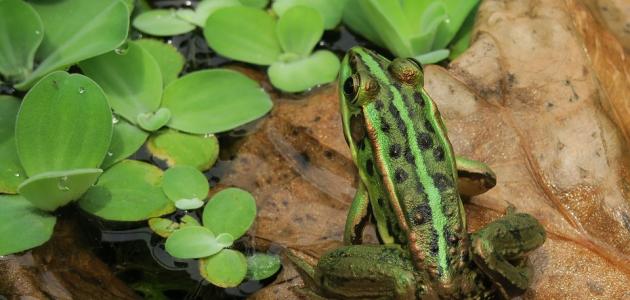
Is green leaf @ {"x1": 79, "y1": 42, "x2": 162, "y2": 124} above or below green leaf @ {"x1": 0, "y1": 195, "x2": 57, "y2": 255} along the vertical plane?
above

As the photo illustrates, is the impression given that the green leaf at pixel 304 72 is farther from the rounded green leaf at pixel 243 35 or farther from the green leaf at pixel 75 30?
the green leaf at pixel 75 30

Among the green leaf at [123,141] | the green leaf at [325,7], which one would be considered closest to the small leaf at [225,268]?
the green leaf at [123,141]

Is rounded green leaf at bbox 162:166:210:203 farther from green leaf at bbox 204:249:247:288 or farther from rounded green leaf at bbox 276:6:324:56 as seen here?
rounded green leaf at bbox 276:6:324:56

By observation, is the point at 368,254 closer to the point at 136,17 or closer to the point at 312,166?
the point at 312,166

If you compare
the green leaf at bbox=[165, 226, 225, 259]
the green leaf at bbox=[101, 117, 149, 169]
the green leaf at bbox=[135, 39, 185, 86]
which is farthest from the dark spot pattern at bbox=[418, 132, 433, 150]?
the green leaf at bbox=[135, 39, 185, 86]

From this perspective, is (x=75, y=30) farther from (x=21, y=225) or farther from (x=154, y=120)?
(x=21, y=225)
